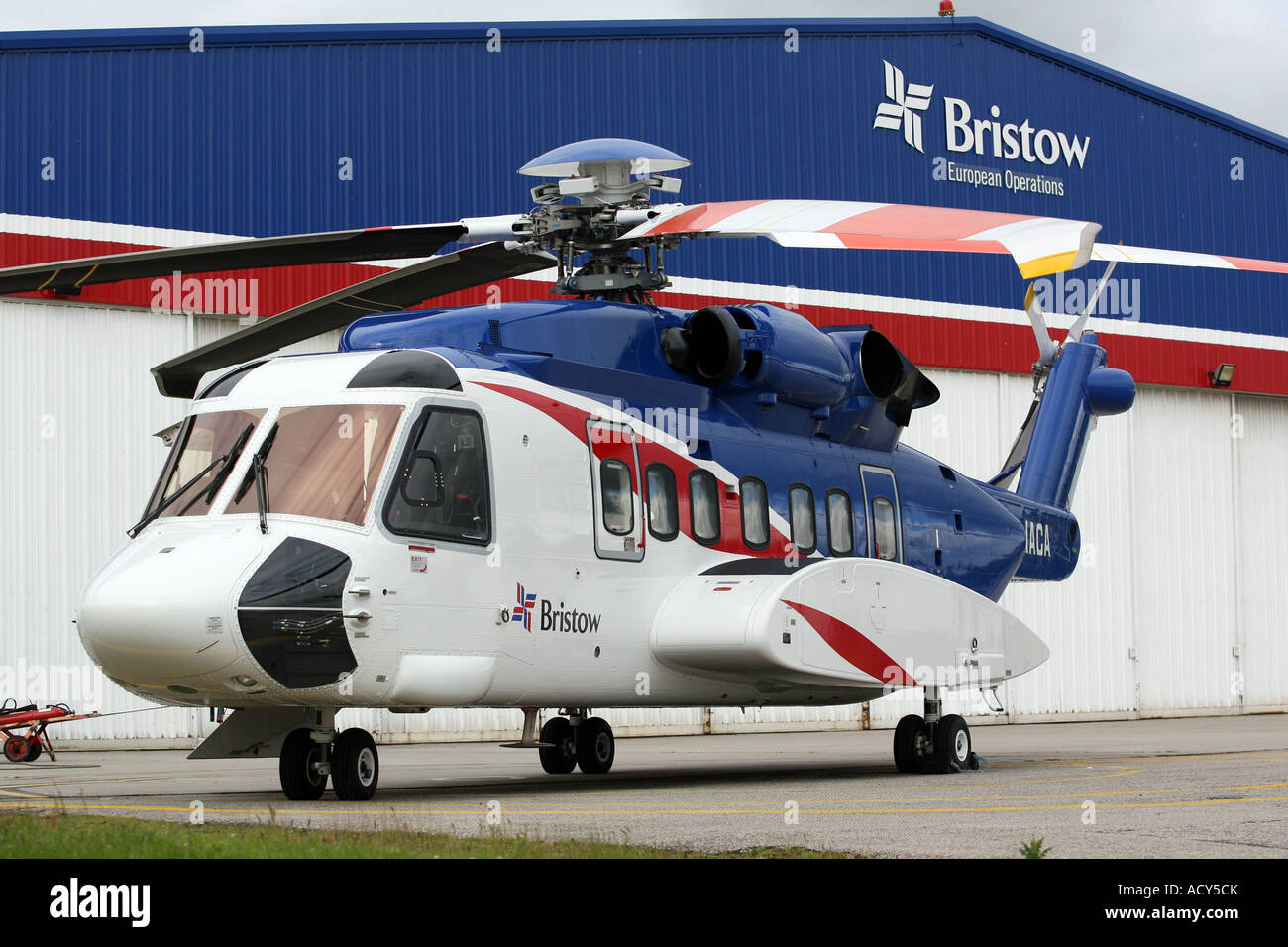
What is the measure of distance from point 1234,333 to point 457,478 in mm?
24115

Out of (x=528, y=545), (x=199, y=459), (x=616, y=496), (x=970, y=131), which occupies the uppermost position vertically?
(x=970, y=131)

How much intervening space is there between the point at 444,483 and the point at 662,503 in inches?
93.1

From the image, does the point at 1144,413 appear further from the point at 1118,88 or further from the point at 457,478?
the point at 457,478

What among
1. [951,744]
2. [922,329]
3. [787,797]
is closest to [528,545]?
[787,797]

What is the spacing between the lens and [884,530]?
14.5 m

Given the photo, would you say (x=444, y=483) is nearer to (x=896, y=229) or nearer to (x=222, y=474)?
(x=222, y=474)

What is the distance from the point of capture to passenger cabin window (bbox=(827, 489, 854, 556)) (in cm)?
1393

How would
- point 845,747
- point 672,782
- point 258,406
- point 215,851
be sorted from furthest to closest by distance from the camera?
point 845,747
point 672,782
point 258,406
point 215,851

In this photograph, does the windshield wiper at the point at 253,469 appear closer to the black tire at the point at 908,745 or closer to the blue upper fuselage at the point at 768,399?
the blue upper fuselage at the point at 768,399

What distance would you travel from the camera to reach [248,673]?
9.54 metres

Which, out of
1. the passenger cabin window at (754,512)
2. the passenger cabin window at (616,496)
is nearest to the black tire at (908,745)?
the passenger cabin window at (754,512)

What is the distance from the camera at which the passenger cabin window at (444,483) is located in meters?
10.2

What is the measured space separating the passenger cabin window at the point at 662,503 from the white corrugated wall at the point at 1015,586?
10781 mm
